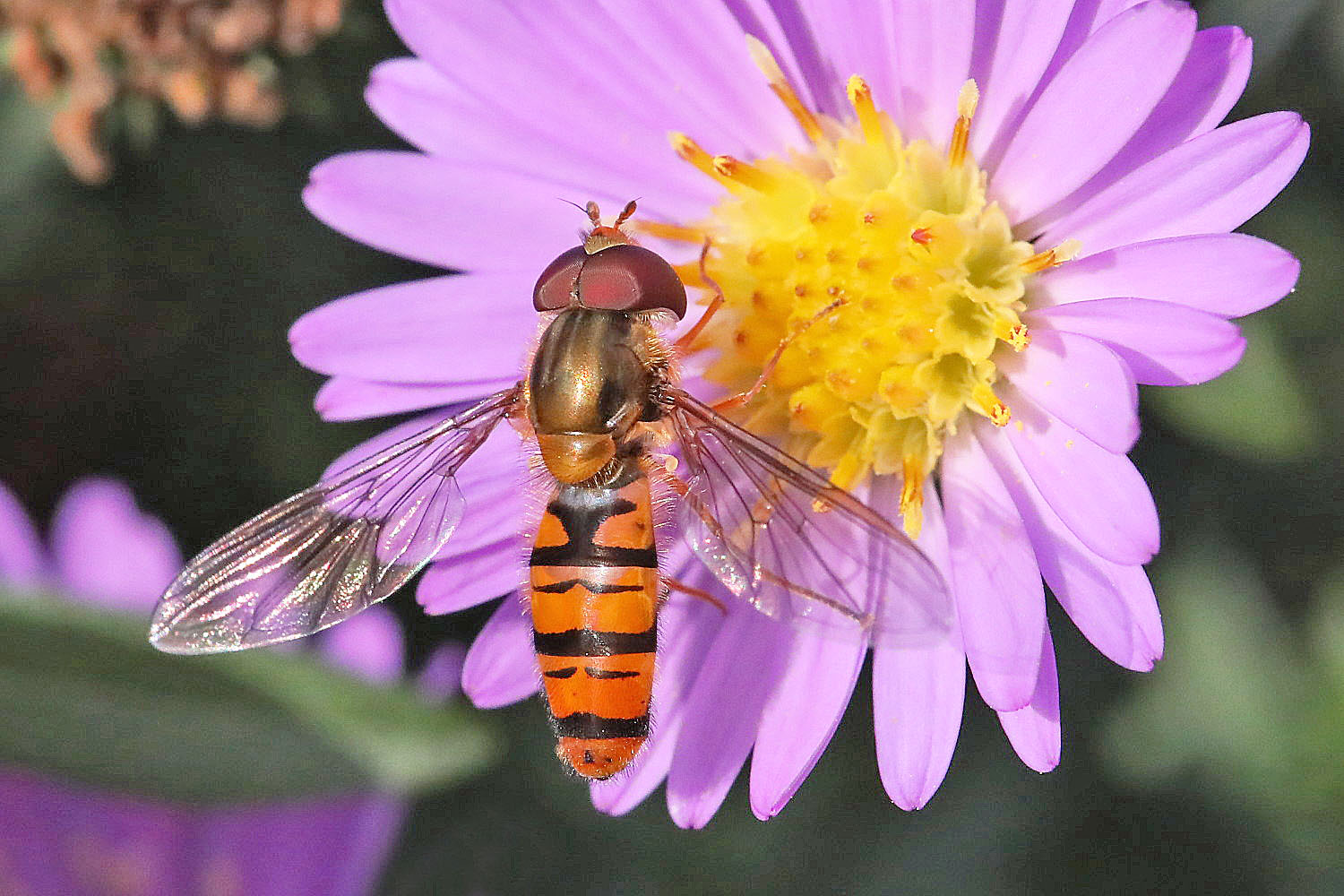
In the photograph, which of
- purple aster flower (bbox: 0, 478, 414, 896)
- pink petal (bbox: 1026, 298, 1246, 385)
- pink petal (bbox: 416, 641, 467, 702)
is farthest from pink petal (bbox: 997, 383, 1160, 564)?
purple aster flower (bbox: 0, 478, 414, 896)

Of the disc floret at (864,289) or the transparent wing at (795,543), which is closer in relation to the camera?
the transparent wing at (795,543)

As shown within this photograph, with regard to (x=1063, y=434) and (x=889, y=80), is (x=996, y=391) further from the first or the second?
(x=889, y=80)

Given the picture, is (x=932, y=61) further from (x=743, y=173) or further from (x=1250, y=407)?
(x=1250, y=407)

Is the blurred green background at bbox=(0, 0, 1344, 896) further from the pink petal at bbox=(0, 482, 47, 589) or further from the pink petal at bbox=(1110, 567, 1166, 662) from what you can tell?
the pink petal at bbox=(1110, 567, 1166, 662)

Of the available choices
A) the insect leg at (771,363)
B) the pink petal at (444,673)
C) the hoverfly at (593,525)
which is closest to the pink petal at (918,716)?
the hoverfly at (593,525)

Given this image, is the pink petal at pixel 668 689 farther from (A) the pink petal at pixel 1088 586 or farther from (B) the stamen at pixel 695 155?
(B) the stamen at pixel 695 155
